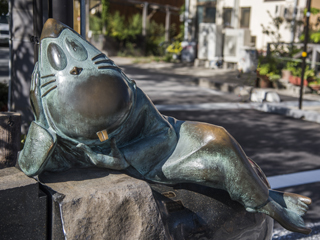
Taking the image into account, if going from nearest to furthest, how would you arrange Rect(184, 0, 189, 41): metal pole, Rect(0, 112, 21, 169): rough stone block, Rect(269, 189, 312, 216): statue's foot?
Rect(269, 189, 312, 216): statue's foot < Rect(0, 112, 21, 169): rough stone block < Rect(184, 0, 189, 41): metal pole

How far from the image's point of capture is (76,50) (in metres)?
2.04

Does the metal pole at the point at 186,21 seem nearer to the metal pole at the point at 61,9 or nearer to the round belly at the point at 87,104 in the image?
the metal pole at the point at 61,9

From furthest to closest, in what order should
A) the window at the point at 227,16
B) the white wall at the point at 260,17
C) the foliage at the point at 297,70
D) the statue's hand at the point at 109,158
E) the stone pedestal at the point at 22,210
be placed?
the window at the point at 227,16 < the white wall at the point at 260,17 < the foliage at the point at 297,70 < the statue's hand at the point at 109,158 < the stone pedestal at the point at 22,210

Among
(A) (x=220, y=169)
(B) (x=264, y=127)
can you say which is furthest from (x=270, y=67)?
(A) (x=220, y=169)

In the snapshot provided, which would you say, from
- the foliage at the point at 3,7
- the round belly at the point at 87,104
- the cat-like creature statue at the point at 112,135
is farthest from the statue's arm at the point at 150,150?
the foliage at the point at 3,7

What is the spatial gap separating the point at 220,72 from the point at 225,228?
45.5ft

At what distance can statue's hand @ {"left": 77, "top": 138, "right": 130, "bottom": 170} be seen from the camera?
2.10 metres

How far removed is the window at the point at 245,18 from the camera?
17.4m

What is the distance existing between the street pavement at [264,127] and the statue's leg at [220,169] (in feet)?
4.43

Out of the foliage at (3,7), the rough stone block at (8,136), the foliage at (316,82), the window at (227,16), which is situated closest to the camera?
the rough stone block at (8,136)

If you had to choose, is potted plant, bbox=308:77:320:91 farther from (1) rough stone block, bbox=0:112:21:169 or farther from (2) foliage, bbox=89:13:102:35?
(2) foliage, bbox=89:13:102:35

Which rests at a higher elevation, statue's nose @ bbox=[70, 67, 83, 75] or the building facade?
the building facade

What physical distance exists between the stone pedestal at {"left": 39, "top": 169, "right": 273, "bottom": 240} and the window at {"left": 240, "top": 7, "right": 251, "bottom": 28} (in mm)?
16188

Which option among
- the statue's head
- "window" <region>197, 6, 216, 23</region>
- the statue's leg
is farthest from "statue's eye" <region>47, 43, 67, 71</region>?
"window" <region>197, 6, 216, 23</region>
